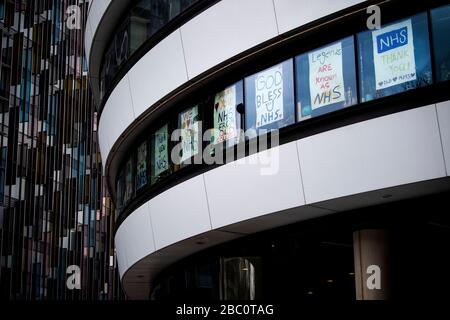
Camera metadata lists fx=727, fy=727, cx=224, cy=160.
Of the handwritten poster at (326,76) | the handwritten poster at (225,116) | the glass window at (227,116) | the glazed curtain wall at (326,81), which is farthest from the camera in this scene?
the handwritten poster at (225,116)

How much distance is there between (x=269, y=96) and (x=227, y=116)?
1411mm

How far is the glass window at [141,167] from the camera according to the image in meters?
20.0

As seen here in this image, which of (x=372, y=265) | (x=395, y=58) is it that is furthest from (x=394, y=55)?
(x=372, y=265)

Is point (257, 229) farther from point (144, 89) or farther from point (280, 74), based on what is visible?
point (144, 89)

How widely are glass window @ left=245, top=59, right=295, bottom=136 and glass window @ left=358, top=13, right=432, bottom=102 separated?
5.95 ft

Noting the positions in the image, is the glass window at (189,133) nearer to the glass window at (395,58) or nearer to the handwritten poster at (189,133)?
the handwritten poster at (189,133)

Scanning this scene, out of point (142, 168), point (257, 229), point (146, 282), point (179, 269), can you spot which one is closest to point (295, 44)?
point (257, 229)

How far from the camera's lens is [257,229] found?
54.7ft

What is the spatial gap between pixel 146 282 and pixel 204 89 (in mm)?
9822

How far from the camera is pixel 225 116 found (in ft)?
54.4

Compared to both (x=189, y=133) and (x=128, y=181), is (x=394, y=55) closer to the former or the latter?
(x=189, y=133)

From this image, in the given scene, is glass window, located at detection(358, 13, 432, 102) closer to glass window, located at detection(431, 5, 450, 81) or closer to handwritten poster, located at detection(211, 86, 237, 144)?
glass window, located at detection(431, 5, 450, 81)

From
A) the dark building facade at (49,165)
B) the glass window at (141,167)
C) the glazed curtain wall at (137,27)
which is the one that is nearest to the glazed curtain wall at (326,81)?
the glass window at (141,167)

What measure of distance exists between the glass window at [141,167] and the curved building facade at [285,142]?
0.06 m
